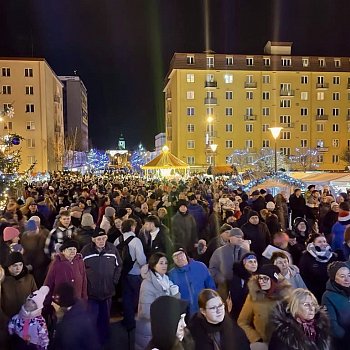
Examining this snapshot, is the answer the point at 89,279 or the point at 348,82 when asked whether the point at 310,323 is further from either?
the point at 348,82

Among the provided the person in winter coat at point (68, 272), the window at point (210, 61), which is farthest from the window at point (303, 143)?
the person in winter coat at point (68, 272)

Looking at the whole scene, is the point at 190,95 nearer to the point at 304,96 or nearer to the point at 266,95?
the point at 266,95

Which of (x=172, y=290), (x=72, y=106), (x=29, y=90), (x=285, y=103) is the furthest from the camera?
(x=72, y=106)

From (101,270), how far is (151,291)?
4.19 feet

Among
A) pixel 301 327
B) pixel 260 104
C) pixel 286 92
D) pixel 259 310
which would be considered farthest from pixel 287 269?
pixel 286 92

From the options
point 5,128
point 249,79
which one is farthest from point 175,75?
point 5,128

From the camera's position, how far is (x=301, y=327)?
3.71 meters

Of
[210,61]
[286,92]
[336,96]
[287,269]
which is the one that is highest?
[210,61]

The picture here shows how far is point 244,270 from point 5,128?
50.0 m

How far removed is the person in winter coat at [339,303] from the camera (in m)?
4.32

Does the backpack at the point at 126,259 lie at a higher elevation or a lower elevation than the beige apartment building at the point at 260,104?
lower

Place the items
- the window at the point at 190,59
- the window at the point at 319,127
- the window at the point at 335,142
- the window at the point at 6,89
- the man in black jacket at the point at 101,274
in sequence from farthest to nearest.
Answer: the window at the point at 335,142 → the window at the point at 319,127 → the window at the point at 6,89 → the window at the point at 190,59 → the man in black jacket at the point at 101,274

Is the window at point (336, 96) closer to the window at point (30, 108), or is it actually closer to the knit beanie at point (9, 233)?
the window at point (30, 108)

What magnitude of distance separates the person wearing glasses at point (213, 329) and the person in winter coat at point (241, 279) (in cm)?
165
